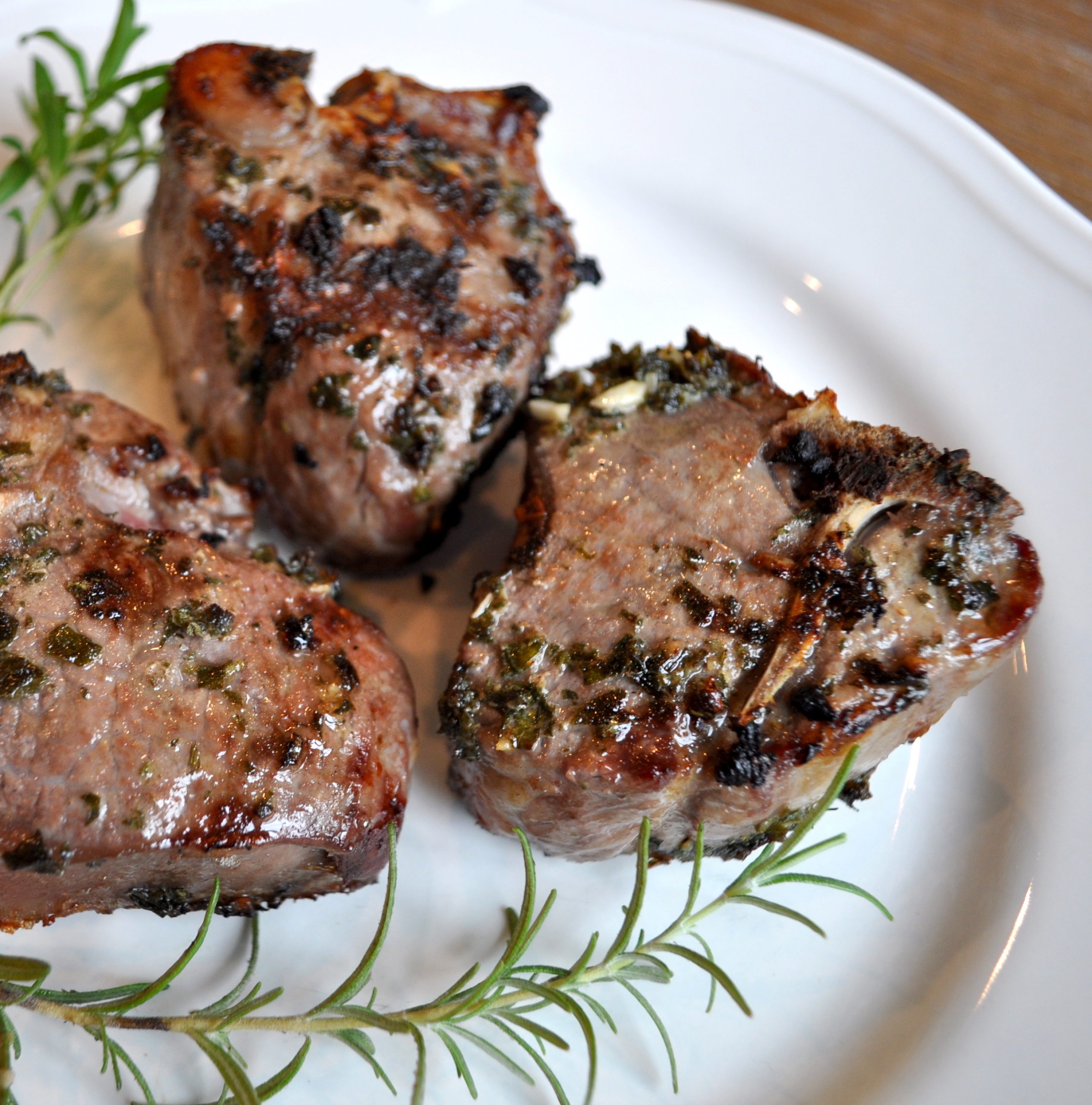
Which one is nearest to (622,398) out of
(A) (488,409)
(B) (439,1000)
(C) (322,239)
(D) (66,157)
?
(A) (488,409)

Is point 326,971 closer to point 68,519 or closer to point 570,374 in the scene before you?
point 68,519

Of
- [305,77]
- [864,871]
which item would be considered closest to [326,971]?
[864,871]

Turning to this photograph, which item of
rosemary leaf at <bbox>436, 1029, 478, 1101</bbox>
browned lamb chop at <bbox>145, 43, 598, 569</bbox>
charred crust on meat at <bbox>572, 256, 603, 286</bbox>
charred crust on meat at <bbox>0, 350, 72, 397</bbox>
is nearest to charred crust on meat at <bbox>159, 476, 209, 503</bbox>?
browned lamb chop at <bbox>145, 43, 598, 569</bbox>

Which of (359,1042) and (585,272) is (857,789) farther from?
(585,272)

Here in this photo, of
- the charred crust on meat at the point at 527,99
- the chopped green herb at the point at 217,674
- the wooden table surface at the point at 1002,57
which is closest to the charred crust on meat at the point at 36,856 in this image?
the chopped green herb at the point at 217,674

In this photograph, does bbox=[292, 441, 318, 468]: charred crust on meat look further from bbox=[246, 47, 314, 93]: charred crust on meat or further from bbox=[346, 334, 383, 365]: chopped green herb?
Result: bbox=[246, 47, 314, 93]: charred crust on meat

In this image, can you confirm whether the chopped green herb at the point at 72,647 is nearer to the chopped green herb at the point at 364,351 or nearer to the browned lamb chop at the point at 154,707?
the browned lamb chop at the point at 154,707
